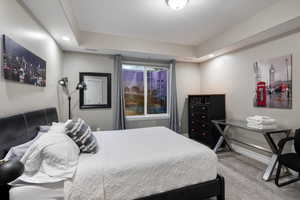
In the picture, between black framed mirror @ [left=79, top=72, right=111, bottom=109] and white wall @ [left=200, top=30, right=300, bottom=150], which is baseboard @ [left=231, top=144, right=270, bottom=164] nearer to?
white wall @ [left=200, top=30, right=300, bottom=150]

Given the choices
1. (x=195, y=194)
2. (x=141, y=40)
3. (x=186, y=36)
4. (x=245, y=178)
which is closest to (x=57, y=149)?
(x=195, y=194)

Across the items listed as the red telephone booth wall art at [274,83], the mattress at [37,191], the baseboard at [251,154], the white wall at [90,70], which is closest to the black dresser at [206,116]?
the baseboard at [251,154]

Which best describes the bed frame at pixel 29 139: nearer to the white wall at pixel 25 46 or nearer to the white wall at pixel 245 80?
the white wall at pixel 25 46

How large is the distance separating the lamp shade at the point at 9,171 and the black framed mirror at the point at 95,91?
285 centimetres

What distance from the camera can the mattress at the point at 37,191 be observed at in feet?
3.77

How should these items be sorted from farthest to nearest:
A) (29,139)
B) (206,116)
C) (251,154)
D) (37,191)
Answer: (206,116) < (251,154) < (29,139) < (37,191)

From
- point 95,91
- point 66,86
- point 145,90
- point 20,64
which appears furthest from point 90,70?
point 20,64

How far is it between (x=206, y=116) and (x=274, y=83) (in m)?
1.44

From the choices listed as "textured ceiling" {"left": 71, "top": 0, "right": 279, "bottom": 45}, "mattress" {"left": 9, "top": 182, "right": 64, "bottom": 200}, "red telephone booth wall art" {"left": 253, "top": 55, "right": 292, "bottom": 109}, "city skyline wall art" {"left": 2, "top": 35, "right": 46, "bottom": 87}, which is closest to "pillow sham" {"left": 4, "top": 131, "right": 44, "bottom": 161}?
"mattress" {"left": 9, "top": 182, "right": 64, "bottom": 200}

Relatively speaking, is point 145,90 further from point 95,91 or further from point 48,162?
point 48,162

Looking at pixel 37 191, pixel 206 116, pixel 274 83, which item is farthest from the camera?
pixel 206 116

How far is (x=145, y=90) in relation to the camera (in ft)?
14.4

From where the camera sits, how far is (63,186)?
125 cm

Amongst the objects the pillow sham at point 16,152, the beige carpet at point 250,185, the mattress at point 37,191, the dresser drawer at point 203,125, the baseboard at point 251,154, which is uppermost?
the pillow sham at point 16,152
